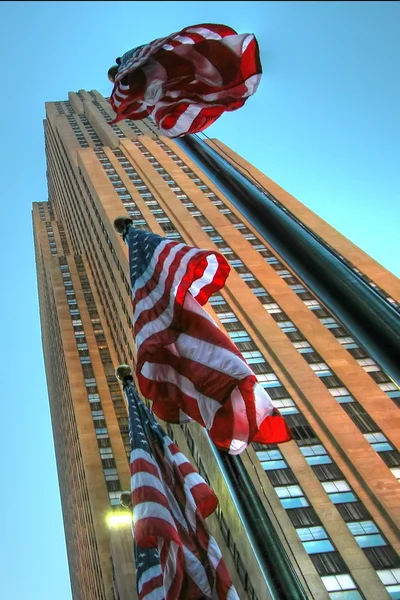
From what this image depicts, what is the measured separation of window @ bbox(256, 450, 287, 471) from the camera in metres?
41.5

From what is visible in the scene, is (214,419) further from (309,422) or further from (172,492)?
(309,422)

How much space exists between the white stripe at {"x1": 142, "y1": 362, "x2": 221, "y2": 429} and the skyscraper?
197 cm

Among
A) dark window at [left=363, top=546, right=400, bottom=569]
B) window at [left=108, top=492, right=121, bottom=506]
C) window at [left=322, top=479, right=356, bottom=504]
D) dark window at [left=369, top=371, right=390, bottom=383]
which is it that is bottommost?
dark window at [left=363, top=546, right=400, bottom=569]

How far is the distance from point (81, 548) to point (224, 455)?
8440 centimetres

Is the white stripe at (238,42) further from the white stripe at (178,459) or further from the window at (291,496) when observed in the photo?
the window at (291,496)

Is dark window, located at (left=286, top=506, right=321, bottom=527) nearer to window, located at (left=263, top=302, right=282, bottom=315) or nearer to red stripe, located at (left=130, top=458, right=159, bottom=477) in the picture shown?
red stripe, located at (left=130, top=458, right=159, bottom=477)

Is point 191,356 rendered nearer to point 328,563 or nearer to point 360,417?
point 328,563

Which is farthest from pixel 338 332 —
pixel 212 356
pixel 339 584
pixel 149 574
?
pixel 212 356

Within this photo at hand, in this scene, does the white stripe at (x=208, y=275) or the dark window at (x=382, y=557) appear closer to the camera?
the white stripe at (x=208, y=275)

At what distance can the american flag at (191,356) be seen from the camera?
1538 centimetres

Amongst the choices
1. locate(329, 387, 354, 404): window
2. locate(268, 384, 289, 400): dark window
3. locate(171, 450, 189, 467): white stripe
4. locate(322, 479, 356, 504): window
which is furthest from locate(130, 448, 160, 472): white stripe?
locate(329, 387, 354, 404): window

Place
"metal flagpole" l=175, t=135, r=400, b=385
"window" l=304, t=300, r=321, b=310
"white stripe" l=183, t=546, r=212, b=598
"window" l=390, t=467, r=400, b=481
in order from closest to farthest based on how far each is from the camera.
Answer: "metal flagpole" l=175, t=135, r=400, b=385 → "white stripe" l=183, t=546, r=212, b=598 → "window" l=390, t=467, r=400, b=481 → "window" l=304, t=300, r=321, b=310

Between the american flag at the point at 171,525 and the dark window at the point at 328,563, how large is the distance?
17.2m

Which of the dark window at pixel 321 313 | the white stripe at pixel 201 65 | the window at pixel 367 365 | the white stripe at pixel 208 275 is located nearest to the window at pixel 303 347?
the window at pixel 367 365
